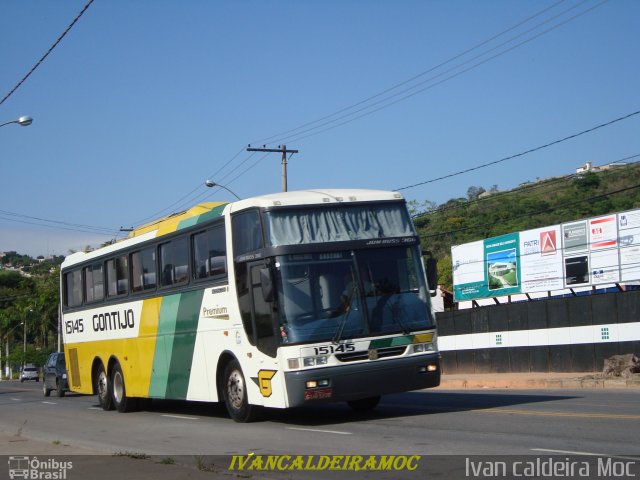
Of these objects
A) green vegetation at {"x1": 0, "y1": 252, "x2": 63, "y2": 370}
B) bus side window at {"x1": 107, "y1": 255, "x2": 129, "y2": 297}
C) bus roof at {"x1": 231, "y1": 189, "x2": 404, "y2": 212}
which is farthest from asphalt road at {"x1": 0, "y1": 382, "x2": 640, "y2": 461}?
green vegetation at {"x1": 0, "y1": 252, "x2": 63, "y2": 370}

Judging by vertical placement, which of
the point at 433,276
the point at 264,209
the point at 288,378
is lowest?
the point at 288,378

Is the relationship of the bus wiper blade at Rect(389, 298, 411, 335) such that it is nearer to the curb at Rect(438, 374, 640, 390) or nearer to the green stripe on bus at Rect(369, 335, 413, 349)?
the green stripe on bus at Rect(369, 335, 413, 349)

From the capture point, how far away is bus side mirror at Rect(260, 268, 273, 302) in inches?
518

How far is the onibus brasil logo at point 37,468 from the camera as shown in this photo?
975cm

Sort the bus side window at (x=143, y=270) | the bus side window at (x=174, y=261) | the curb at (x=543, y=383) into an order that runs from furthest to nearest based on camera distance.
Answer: the curb at (x=543, y=383)
the bus side window at (x=143, y=270)
the bus side window at (x=174, y=261)

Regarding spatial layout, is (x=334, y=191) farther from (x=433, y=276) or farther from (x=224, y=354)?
(x=224, y=354)

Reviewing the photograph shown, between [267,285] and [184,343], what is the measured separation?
423cm

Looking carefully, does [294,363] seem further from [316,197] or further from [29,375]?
[29,375]

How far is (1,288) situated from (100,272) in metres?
90.7

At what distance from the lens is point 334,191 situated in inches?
571

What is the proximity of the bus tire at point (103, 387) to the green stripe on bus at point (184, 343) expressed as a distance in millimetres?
4027

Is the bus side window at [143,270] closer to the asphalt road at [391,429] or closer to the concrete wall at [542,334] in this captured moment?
the asphalt road at [391,429]

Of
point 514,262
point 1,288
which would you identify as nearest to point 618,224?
point 514,262

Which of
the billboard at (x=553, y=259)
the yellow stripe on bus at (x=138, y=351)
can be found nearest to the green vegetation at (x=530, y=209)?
the billboard at (x=553, y=259)
